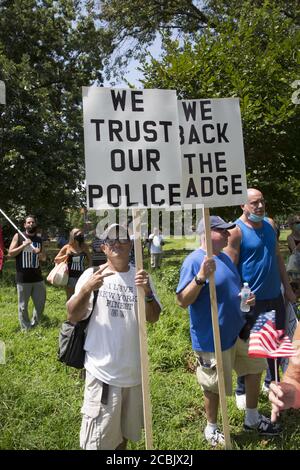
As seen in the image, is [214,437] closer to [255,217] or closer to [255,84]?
[255,217]

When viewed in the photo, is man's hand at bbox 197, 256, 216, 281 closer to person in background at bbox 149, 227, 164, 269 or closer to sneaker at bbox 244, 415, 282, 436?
sneaker at bbox 244, 415, 282, 436

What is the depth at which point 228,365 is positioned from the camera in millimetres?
3871

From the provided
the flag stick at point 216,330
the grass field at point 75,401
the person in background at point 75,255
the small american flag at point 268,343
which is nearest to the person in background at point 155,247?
the person in background at point 75,255

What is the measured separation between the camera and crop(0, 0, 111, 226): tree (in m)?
16.7

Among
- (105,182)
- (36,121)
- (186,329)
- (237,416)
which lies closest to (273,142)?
(186,329)

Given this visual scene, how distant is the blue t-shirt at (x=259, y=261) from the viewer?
4.40 m

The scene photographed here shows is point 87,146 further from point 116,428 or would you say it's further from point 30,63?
point 30,63

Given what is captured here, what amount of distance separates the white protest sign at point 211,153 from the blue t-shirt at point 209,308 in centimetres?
50

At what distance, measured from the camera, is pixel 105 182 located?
10.4ft

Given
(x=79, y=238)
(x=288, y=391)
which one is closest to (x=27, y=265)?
(x=79, y=238)

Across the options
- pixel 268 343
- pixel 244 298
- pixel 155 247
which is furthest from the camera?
pixel 155 247

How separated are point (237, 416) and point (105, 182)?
2537 mm

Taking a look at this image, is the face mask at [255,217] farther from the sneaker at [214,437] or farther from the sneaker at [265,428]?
the sneaker at [214,437]

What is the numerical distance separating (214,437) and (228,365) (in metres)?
0.57
